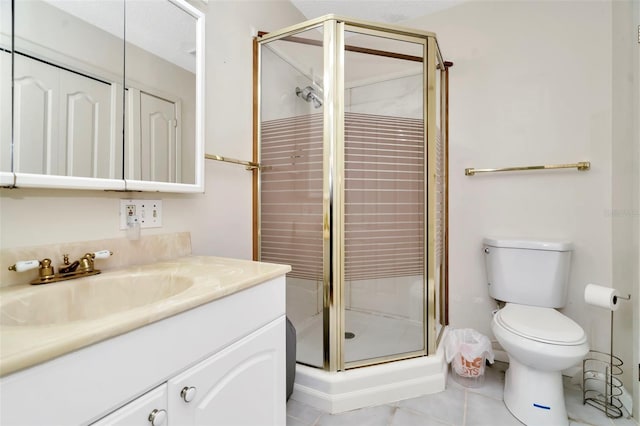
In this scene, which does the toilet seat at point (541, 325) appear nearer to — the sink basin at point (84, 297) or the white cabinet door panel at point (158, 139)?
the sink basin at point (84, 297)

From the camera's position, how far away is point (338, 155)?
1562mm

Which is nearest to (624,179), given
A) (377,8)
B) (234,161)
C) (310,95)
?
(310,95)

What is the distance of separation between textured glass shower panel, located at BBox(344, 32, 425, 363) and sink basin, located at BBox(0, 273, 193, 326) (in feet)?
2.97

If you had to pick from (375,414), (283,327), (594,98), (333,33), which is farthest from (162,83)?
(594,98)

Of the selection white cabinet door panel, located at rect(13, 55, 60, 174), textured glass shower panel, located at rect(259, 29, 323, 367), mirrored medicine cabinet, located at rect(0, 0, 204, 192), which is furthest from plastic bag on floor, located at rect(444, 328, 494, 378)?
white cabinet door panel, located at rect(13, 55, 60, 174)

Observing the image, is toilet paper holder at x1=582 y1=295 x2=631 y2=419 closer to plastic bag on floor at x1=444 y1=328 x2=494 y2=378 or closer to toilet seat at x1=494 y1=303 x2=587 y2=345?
toilet seat at x1=494 y1=303 x2=587 y2=345

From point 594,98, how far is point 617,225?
2.46ft

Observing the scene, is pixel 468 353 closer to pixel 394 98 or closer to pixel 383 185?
pixel 383 185

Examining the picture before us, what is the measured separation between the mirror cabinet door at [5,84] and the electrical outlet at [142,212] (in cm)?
35

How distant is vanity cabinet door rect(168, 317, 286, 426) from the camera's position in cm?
72

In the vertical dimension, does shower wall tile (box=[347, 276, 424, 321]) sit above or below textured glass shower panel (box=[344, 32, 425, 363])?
below

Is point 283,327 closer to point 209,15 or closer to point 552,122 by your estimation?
point 209,15

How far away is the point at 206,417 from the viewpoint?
0.76 m

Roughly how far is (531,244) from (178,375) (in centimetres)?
191
